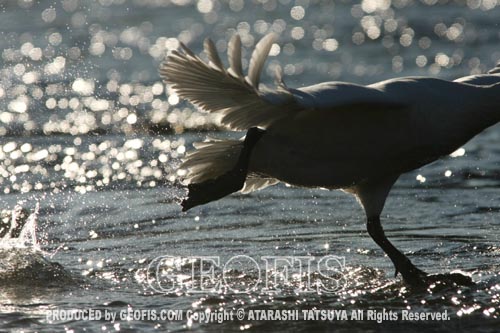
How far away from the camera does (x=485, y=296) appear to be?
292 inches

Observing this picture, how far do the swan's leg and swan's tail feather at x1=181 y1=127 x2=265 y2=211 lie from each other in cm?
137

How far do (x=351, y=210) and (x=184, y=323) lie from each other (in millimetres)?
3568

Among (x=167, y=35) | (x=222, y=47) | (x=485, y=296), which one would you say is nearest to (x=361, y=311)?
(x=485, y=296)

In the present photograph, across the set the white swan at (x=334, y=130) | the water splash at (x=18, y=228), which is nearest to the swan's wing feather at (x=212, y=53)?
the white swan at (x=334, y=130)

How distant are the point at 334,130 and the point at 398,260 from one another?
127 cm

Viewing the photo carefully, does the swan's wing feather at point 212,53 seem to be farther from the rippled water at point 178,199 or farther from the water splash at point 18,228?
the water splash at point 18,228

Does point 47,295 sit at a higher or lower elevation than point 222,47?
lower

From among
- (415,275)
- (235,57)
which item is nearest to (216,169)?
(235,57)

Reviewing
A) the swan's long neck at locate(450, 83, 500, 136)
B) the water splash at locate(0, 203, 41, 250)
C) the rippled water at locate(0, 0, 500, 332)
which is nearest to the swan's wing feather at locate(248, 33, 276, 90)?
the rippled water at locate(0, 0, 500, 332)

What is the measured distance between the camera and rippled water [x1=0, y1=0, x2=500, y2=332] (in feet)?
24.8

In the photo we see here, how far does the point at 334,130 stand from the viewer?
289 inches

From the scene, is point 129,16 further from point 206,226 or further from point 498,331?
point 498,331

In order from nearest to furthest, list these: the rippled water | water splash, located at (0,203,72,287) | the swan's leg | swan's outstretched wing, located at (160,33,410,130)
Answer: swan's outstretched wing, located at (160,33,410,130)
the rippled water
the swan's leg
water splash, located at (0,203,72,287)

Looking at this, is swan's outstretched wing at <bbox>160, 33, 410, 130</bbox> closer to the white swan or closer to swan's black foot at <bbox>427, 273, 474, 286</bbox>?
the white swan
